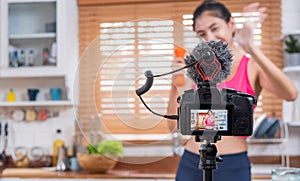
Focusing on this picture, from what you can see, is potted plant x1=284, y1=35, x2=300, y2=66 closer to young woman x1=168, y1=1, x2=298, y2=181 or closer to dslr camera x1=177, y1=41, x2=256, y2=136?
young woman x1=168, y1=1, x2=298, y2=181

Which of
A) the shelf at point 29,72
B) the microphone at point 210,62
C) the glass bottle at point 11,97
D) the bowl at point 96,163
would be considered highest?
the shelf at point 29,72

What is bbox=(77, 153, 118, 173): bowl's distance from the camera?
8.04 ft

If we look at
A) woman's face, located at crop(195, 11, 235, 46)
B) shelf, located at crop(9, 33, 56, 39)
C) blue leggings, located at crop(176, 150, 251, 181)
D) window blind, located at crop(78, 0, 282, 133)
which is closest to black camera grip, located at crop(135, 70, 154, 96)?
window blind, located at crop(78, 0, 282, 133)

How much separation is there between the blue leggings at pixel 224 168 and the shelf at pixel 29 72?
152cm

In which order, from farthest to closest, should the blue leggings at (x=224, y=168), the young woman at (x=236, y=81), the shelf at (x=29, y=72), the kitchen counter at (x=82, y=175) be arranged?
the shelf at (x=29, y=72) < the kitchen counter at (x=82, y=175) < the blue leggings at (x=224, y=168) < the young woman at (x=236, y=81)

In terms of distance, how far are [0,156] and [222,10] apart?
78.7 inches

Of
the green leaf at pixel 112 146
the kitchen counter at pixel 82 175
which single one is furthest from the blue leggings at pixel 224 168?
the kitchen counter at pixel 82 175

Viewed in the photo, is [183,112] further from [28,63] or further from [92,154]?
[28,63]

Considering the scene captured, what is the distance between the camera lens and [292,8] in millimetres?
2756

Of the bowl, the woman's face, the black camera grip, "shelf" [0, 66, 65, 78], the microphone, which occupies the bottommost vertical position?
the bowl

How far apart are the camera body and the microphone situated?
0.6 inches

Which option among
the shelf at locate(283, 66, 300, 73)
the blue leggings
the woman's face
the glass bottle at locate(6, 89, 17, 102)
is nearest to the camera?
the woman's face

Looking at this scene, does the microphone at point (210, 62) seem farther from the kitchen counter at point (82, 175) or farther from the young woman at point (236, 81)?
the kitchen counter at point (82, 175)

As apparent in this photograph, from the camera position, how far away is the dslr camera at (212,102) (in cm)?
49
